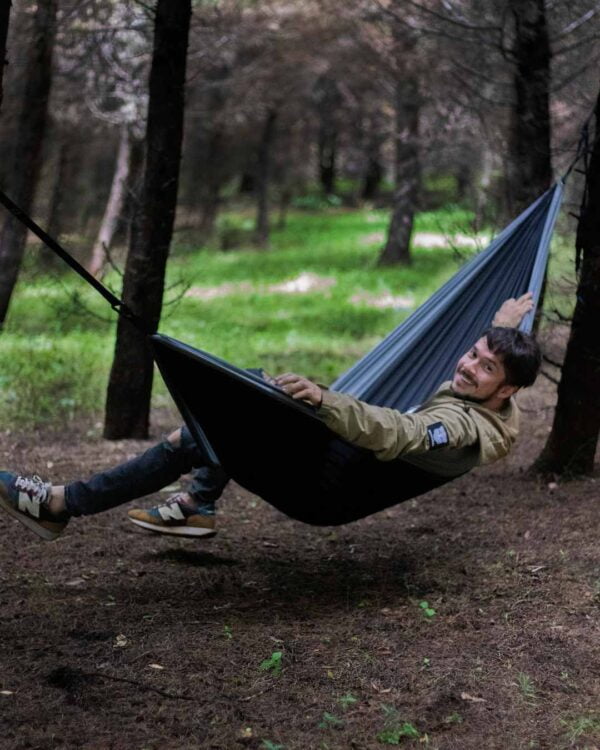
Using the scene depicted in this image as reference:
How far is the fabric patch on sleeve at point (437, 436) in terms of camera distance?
9.42ft

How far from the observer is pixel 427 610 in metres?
3.09

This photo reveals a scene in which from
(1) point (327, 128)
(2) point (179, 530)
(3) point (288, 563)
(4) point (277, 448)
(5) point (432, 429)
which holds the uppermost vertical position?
(1) point (327, 128)

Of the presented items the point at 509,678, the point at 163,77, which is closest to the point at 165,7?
the point at 163,77

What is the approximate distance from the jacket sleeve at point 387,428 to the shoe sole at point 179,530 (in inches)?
33.2

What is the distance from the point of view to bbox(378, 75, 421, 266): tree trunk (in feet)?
46.1

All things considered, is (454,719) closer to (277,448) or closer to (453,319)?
(277,448)

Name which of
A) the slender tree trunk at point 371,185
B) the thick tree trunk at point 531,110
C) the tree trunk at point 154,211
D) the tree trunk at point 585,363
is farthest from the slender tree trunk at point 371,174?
the tree trunk at point 585,363

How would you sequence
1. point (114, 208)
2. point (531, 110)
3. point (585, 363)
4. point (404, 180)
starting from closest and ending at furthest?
point (585, 363)
point (531, 110)
point (114, 208)
point (404, 180)

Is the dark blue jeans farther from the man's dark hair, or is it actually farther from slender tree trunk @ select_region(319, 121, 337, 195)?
slender tree trunk @ select_region(319, 121, 337, 195)

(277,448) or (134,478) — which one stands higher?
(277,448)

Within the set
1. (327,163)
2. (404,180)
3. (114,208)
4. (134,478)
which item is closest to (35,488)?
(134,478)

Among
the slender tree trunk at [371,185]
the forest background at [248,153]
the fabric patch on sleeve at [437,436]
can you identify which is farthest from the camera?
the slender tree trunk at [371,185]

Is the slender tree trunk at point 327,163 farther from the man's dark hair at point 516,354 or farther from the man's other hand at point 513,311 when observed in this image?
the man's dark hair at point 516,354

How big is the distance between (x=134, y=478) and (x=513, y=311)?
1.55m
